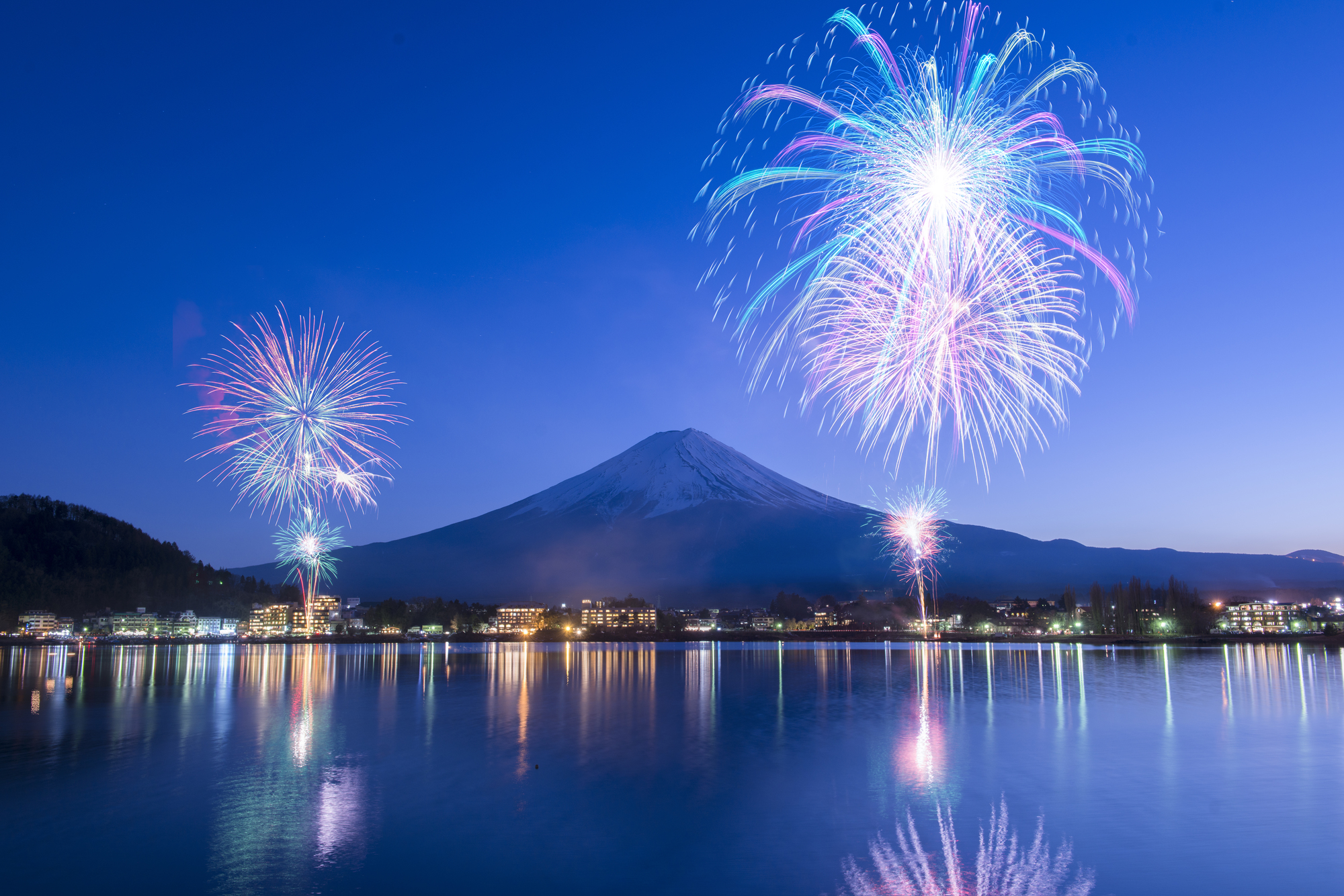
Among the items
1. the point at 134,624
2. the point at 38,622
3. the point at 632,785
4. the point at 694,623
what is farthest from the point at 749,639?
the point at 632,785

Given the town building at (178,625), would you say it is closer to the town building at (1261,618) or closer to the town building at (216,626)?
the town building at (216,626)

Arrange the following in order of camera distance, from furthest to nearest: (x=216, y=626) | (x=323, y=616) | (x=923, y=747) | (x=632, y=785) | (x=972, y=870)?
(x=323, y=616), (x=216, y=626), (x=923, y=747), (x=632, y=785), (x=972, y=870)

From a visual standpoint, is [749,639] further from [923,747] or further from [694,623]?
[923,747]

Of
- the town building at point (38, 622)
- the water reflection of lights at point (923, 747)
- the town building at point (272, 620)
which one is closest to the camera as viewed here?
the water reflection of lights at point (923, 747)

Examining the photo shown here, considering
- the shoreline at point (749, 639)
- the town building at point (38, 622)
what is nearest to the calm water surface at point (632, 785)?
the shoreline at point (749, 639)

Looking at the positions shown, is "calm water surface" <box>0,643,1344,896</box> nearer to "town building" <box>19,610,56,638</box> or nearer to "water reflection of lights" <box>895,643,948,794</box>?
"water reflection of lights" <box>895,643,948,794</box>

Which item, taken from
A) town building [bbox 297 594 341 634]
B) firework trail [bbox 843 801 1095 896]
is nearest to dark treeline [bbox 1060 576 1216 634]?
firework trail [bbox 843 801 1095 896]
